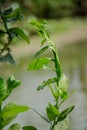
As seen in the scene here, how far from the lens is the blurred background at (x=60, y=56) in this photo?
6033 millimetres

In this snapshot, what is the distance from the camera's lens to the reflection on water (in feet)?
18.0

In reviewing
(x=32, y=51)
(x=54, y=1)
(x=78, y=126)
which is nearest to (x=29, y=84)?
(x=78, y=126)

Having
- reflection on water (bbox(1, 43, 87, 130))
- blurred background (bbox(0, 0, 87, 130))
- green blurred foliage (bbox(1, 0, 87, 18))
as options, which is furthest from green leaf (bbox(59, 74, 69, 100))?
green blurred foliage (bbox(1, 0, 87, 18))

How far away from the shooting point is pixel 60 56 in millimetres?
11930

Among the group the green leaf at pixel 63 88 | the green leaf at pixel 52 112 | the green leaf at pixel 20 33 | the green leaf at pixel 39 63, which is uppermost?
the green leaf at pixel 20 33

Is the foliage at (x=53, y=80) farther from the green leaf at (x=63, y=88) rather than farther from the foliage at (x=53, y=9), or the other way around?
the foliage at (x=53, y=9)

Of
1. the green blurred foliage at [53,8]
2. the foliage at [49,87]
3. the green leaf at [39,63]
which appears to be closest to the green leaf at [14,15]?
the foliage at [49,87]

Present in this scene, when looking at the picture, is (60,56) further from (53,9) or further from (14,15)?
(14,15)

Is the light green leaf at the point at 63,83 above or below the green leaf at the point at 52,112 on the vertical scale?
above

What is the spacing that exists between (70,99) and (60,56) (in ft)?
16.9

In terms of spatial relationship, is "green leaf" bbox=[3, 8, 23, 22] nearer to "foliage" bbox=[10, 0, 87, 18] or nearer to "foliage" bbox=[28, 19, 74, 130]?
"foliage" bbox=[28, 19, 74, 130]

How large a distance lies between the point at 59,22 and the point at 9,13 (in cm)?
1645

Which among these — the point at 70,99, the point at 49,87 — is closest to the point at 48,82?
the point at 49,87

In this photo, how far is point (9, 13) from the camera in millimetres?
1401
